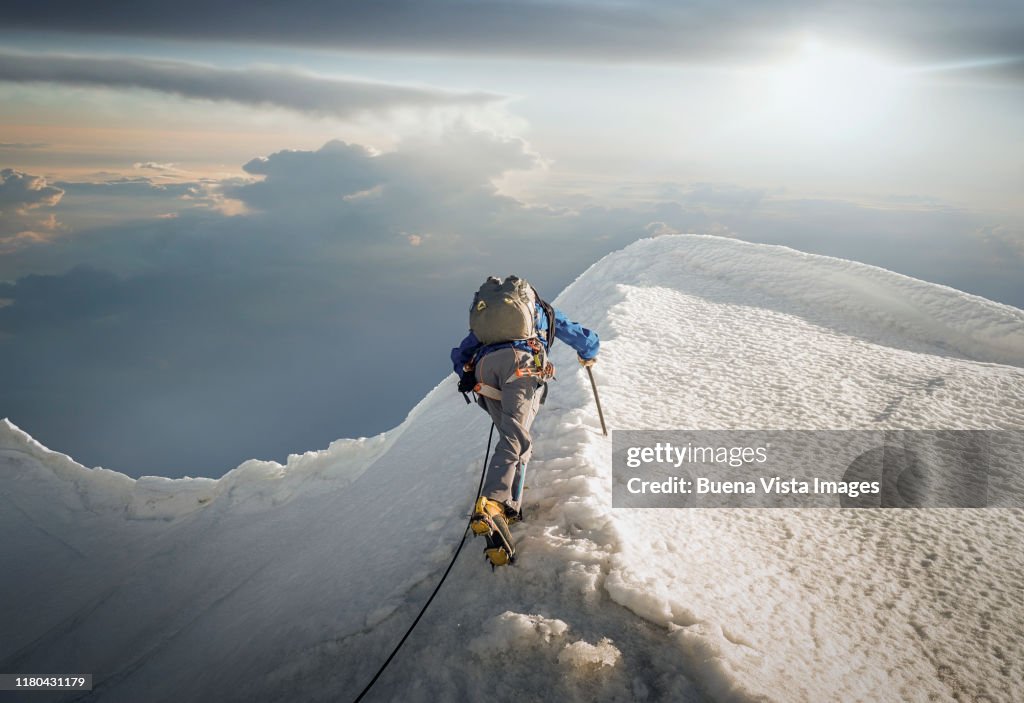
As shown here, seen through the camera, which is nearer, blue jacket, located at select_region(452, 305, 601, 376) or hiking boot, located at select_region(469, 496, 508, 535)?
hiking boot, located at select_region(469, 496, 508, 535)

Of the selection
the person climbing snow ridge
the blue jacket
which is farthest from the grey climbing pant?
the blue jacket

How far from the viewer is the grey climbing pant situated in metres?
5.36

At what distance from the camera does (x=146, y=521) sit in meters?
12.7

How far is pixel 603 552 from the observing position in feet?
16.1

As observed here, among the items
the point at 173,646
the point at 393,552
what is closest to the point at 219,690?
the point at 393,552

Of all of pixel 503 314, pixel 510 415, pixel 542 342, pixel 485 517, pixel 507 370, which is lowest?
pixel 485 517

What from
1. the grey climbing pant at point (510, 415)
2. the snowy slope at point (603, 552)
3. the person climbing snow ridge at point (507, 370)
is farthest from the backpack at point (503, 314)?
the snowy slope at point (603, 552)

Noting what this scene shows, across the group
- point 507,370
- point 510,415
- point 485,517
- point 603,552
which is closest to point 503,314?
point 507,370

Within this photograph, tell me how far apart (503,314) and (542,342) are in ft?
2.13

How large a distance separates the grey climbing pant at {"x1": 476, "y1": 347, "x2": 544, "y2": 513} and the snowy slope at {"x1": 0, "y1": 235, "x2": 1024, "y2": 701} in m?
0.54

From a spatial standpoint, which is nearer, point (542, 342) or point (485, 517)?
point (485, 517)

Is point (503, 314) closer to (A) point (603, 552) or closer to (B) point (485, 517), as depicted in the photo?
(B) point (485, 517)

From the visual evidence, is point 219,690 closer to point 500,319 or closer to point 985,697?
point 500,319

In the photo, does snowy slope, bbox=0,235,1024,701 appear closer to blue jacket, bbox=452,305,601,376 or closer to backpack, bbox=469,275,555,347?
blue jacket, bbox=452,305,601,376
